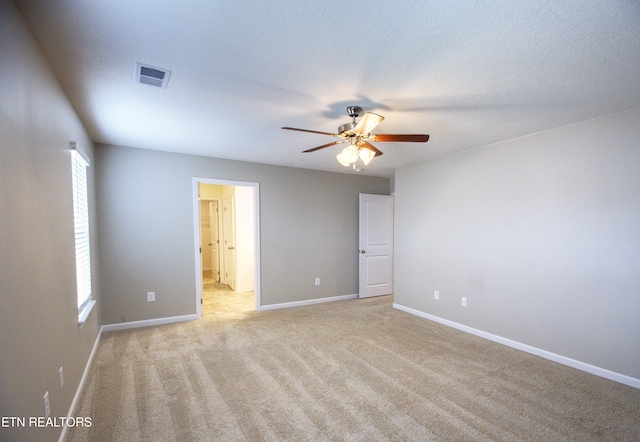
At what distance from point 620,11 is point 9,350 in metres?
3.08

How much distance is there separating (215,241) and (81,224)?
4.91m

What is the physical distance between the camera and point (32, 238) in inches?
61.1

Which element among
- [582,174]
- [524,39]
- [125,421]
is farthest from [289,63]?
[582,174]

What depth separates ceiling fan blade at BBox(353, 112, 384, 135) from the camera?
2.15 metres

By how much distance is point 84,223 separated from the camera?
115 inches

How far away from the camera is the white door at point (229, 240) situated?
6.25 metres

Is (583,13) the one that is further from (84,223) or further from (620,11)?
(84,223)

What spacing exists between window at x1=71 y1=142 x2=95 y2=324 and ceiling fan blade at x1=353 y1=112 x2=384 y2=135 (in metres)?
2.31

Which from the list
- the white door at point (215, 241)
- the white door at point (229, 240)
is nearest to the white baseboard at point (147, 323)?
the white door at point (229, 240)

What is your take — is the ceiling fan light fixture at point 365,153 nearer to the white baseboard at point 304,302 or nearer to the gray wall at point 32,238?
the gray wall at point 32,238

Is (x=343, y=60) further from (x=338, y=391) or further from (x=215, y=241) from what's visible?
(x=215, y=241)

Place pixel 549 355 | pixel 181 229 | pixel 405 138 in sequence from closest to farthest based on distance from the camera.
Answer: pixel 405 138
pixel 549 355
pixel 181 229

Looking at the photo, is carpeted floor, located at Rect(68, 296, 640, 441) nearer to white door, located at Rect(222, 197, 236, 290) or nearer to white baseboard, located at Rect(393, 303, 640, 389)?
white baseboard, located at Rect(393, 303, 640, 389)

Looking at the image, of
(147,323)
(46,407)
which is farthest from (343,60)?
(147,323)
